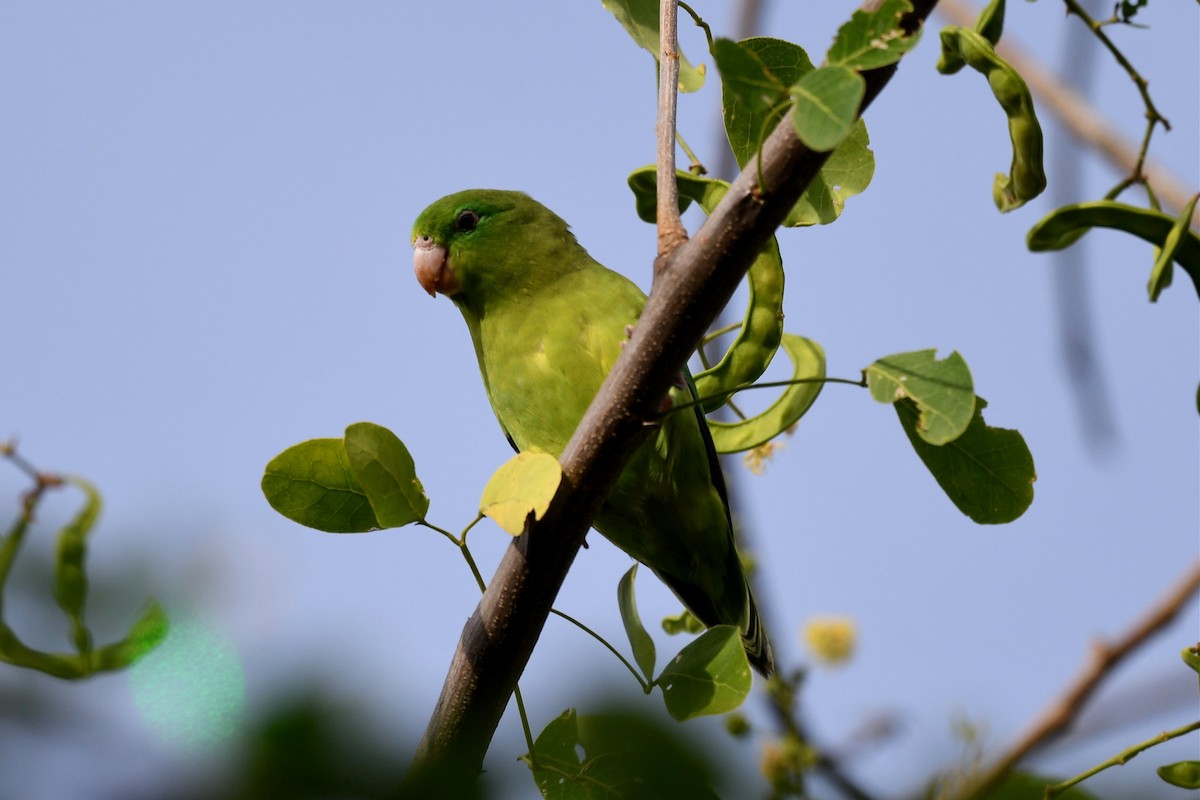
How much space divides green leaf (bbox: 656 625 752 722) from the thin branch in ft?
1.83

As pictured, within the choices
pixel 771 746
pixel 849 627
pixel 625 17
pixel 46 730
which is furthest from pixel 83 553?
pixel 849 627

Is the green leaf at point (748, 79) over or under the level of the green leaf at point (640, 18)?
under

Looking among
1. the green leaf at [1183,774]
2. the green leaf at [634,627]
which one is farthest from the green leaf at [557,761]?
the green leaf at [1183,774]

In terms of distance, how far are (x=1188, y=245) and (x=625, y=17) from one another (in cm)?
118

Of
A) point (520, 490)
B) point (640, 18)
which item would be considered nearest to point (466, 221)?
point (640, 18)

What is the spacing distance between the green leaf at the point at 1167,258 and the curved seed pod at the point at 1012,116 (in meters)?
0.22

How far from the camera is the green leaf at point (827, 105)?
130 cm

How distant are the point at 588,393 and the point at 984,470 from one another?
1.19 m

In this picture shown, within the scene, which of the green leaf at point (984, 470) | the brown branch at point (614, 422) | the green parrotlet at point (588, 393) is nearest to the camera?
the brown branch at point (614, 422)

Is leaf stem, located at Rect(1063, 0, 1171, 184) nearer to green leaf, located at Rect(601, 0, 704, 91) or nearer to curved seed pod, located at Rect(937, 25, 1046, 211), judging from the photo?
curved seed pod, located at Rect(937, 25, 1046, 211)

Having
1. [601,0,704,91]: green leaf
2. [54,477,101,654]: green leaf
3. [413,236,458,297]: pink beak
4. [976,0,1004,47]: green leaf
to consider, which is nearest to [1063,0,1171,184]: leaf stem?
[976,0,1004,47]: green leaf

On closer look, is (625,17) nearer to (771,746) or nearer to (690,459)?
(690,459)

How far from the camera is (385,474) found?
175 centimetres

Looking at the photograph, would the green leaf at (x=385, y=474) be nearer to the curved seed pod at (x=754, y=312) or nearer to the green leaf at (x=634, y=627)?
the green leaf at (x=634, y=627)
